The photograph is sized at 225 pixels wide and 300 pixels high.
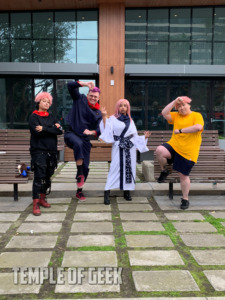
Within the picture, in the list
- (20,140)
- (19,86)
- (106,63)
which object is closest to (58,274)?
(20,140)

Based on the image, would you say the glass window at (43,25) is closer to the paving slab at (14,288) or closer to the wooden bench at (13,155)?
the wooden bench at (13,155)

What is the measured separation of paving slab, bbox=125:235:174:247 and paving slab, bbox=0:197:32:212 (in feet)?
6.46

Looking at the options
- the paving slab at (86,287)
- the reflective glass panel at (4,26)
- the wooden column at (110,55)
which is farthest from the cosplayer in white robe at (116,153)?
the reflective glass panel at (4,26)

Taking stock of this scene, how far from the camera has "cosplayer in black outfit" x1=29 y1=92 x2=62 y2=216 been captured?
4.32 metres

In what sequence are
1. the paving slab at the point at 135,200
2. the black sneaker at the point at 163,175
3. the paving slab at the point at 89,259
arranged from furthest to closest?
the paving slab at the point at 135,200
the black sneaker at the point at 163,175
the paving slab at the point at 89,259

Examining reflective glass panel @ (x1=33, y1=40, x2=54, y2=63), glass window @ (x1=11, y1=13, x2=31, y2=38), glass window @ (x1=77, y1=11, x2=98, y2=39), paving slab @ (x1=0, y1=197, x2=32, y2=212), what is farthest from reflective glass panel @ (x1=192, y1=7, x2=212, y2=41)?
paving slab @ (x1=0, y1=197, x2=32, y2=212)

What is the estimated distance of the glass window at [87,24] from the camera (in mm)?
13344

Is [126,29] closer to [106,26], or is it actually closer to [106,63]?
[106,26]

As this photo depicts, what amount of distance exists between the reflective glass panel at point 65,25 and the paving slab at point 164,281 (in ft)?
41.9

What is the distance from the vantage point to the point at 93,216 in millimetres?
4227

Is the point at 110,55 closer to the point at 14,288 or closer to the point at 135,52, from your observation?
the point at 135,52

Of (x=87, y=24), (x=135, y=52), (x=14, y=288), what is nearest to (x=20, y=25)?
(x=87, y=24)

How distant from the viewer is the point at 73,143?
191 inches

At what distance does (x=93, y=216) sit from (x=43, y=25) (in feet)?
38.6
